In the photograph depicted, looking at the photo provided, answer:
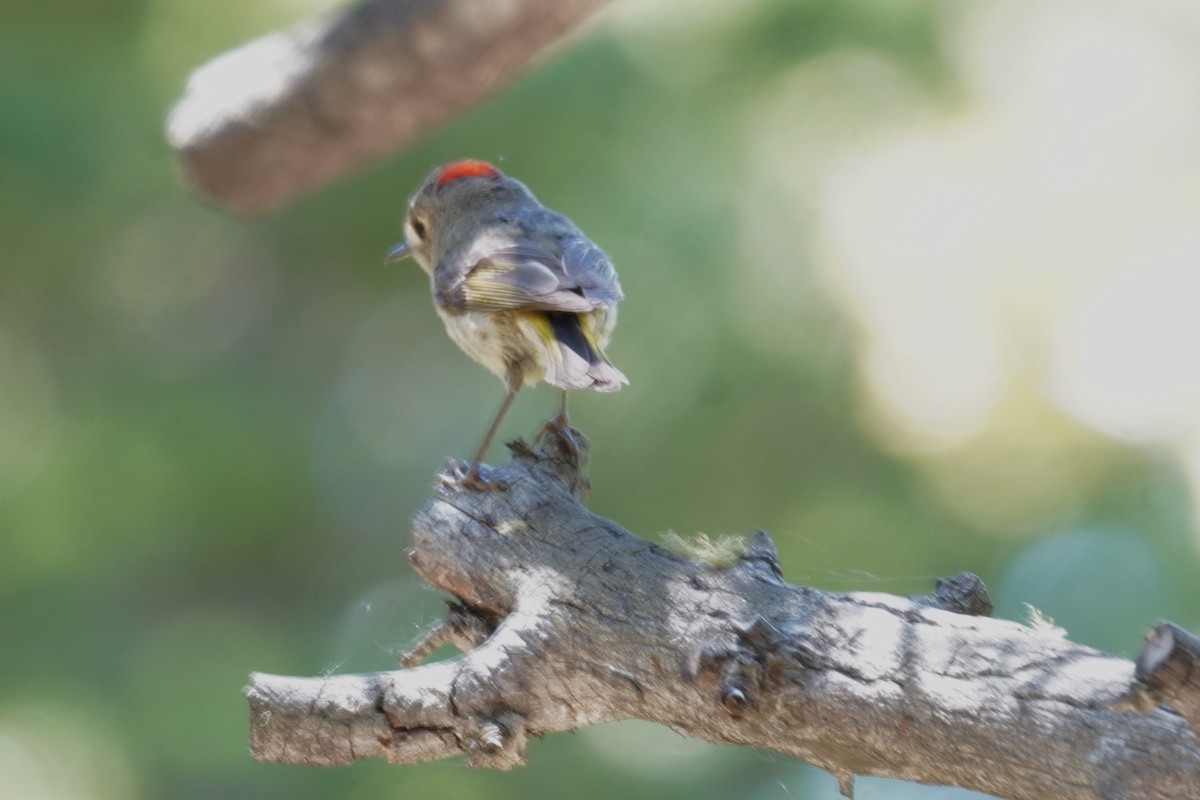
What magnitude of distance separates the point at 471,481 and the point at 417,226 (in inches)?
59.7

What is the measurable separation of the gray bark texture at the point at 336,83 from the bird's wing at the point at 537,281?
349 millimetres

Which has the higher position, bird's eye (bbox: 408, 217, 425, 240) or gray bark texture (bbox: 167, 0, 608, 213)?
bird's eye (bbox: 408, 217, 425, 240)

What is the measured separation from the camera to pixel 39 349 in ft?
17.3

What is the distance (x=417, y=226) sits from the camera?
3566mm

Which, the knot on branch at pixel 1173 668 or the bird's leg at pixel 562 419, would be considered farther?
the bird's leg at pixel 562 419

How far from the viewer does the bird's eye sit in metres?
3.54

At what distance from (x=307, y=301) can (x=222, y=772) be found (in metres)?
1.88

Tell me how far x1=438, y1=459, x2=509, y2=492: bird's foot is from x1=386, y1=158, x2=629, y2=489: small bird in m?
0.09

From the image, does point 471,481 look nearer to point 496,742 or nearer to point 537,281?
point 496,742

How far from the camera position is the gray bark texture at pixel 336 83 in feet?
8.32

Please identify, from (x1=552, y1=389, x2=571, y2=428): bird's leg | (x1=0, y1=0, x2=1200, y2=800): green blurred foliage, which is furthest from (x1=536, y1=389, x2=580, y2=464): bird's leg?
(x1=0, y1=0, x2=1200, y2=800): green blurred foliage

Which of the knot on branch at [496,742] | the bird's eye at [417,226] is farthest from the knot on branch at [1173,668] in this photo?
the bird's eye at [417,226]

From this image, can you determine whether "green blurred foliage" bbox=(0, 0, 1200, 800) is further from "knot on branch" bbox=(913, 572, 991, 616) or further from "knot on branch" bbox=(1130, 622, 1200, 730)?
"knot on branch" bbox=(1130, 622, 1200, 730)

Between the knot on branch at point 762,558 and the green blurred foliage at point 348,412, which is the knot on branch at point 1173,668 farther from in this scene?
the green blurred foliage at point 348,412
